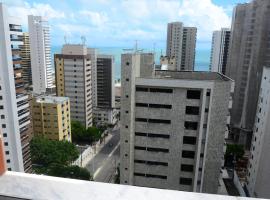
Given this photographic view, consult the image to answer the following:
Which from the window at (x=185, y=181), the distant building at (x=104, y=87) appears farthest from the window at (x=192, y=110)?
the distant building at (x=104, y=87)

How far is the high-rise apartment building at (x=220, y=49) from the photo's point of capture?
4016 cm

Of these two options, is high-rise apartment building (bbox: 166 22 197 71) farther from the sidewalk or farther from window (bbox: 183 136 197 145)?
window (bbox: 183 136 197 145)

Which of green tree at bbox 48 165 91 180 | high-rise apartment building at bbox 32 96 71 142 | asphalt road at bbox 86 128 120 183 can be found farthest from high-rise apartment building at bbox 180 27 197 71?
green tree at bbox 48 165 91 180

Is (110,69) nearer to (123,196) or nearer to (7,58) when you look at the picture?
(7,58)

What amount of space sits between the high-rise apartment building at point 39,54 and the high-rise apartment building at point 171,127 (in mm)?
42249

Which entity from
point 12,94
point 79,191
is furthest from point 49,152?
point 79,191

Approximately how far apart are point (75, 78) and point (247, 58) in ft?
65.0

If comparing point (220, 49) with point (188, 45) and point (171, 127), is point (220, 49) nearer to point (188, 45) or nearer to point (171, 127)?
point (188, 45)

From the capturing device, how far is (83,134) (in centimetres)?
2645

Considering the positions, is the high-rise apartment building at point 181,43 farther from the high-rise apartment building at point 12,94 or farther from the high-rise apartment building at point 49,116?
the high-rise apartment building at point 12,94

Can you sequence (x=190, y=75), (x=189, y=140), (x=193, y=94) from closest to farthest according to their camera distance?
(x=193, y=94), (x=189, y=140), (x=190, y=75)

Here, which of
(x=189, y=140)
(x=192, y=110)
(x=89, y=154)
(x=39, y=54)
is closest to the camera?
(x=192, y=110)

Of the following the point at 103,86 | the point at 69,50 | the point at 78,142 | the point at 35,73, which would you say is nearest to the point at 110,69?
the point at 103,86

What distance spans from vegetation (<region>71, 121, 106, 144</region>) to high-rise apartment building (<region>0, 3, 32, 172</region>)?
31.7 feet
